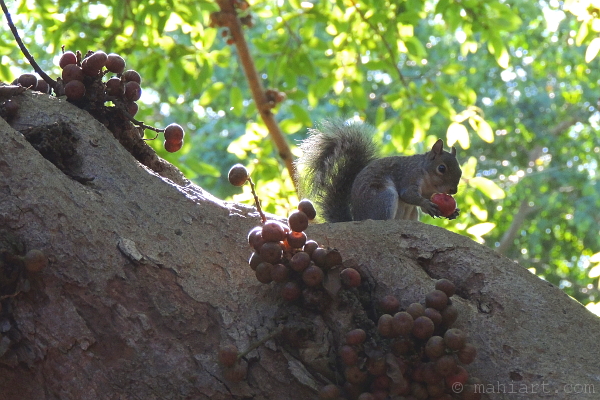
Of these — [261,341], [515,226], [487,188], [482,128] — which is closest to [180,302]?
[261,341]

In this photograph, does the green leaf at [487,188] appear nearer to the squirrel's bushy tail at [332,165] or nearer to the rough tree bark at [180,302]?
the squirrel's bushy tail at [332,165]

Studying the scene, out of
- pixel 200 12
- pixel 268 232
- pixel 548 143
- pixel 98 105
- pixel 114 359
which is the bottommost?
pixel 114 359

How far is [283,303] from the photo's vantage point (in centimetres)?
105

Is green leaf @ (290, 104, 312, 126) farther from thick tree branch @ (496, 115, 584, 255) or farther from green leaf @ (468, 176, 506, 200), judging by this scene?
thick tree branch @ (496, 115, 584, 255)

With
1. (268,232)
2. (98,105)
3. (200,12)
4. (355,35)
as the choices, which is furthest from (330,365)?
(355,35)

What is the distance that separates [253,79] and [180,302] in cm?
219

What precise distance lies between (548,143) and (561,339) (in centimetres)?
725

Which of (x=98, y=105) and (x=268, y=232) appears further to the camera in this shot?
(x=98, y=105)

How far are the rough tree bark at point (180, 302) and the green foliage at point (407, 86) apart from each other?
3.96 ft

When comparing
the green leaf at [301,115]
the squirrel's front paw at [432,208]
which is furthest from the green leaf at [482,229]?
the green leaf at [301,115]

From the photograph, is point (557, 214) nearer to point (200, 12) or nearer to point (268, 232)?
point (200, 12)

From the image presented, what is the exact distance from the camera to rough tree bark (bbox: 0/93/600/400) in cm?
94

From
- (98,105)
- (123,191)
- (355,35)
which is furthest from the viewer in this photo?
(355,35)

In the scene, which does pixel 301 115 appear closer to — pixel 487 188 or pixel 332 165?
pixel 332 165
